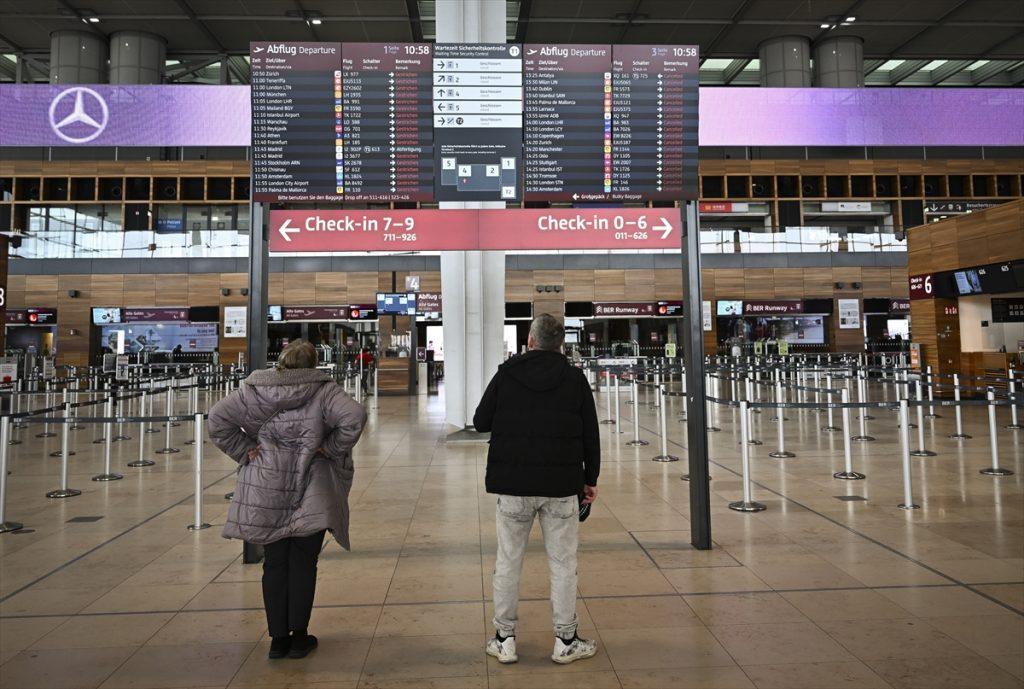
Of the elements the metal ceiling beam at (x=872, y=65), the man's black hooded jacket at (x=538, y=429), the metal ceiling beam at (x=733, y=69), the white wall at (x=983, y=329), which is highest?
the metal ceiling beam at (x=733, y=69)

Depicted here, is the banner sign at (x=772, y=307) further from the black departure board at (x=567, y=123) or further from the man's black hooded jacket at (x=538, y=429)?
the man's black hooded jacket at (x=538, y=429)

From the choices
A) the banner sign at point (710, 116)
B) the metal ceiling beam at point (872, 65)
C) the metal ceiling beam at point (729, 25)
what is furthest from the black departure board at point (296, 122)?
the metal ceiling beam at point (872, 65)

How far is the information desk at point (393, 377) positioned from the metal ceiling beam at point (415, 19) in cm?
1041

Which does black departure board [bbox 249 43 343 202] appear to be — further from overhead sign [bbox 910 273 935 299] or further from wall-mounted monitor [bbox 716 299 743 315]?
wall-mounted monitor [bbox 716 299 743 315]

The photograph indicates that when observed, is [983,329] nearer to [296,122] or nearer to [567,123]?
[567,123]

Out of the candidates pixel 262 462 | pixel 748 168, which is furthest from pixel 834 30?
pixel 262 462

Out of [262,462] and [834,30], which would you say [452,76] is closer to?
[262,462]

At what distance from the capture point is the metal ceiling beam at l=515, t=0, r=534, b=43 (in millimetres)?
19328

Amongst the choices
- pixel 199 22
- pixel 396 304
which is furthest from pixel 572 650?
pixel 199 22

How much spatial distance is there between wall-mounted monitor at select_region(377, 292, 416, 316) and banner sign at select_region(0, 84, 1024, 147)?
570 centimetres

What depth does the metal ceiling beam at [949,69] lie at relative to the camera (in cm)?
2394

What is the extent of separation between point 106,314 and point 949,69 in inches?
1251

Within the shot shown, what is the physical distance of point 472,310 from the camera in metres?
9.24

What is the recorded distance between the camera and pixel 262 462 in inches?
109
